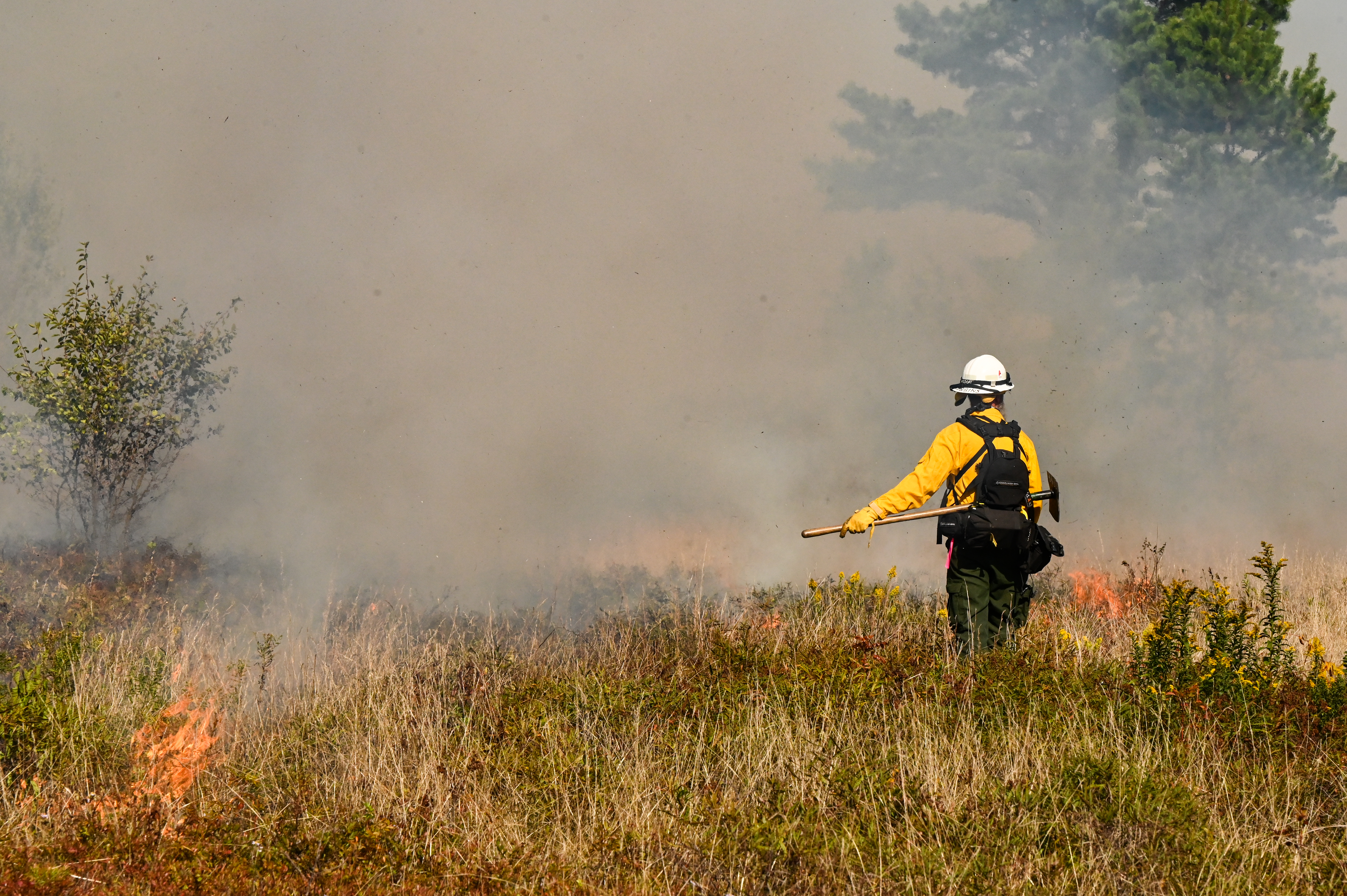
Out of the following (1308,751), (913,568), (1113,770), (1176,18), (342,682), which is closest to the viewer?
(1113,770)

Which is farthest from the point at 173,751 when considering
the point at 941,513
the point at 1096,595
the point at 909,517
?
the point at 1096,595

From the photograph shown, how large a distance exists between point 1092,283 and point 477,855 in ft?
48.1

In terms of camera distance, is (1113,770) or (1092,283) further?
(1092,283)

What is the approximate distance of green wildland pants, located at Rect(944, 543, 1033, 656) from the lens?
18.9ft

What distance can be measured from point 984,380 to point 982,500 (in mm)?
708

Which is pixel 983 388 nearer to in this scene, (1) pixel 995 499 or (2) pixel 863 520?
(1) pixel 995 499

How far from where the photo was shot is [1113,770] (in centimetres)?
384

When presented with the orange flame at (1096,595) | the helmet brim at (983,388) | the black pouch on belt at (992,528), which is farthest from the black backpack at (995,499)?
the orange flame at (1096,595)

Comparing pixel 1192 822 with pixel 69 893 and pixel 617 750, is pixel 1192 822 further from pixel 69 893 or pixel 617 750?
pixel 69 893

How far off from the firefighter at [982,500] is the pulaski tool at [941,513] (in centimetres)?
3

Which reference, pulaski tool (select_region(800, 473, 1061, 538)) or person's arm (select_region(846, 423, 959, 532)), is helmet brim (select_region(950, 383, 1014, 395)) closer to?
person's arm (select_region(846, 423, 959, 532))

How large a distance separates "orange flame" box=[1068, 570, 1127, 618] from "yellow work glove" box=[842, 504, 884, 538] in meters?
2.38

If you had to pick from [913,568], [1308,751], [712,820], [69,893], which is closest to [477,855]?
[712,820]

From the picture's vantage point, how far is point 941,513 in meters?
5.66
